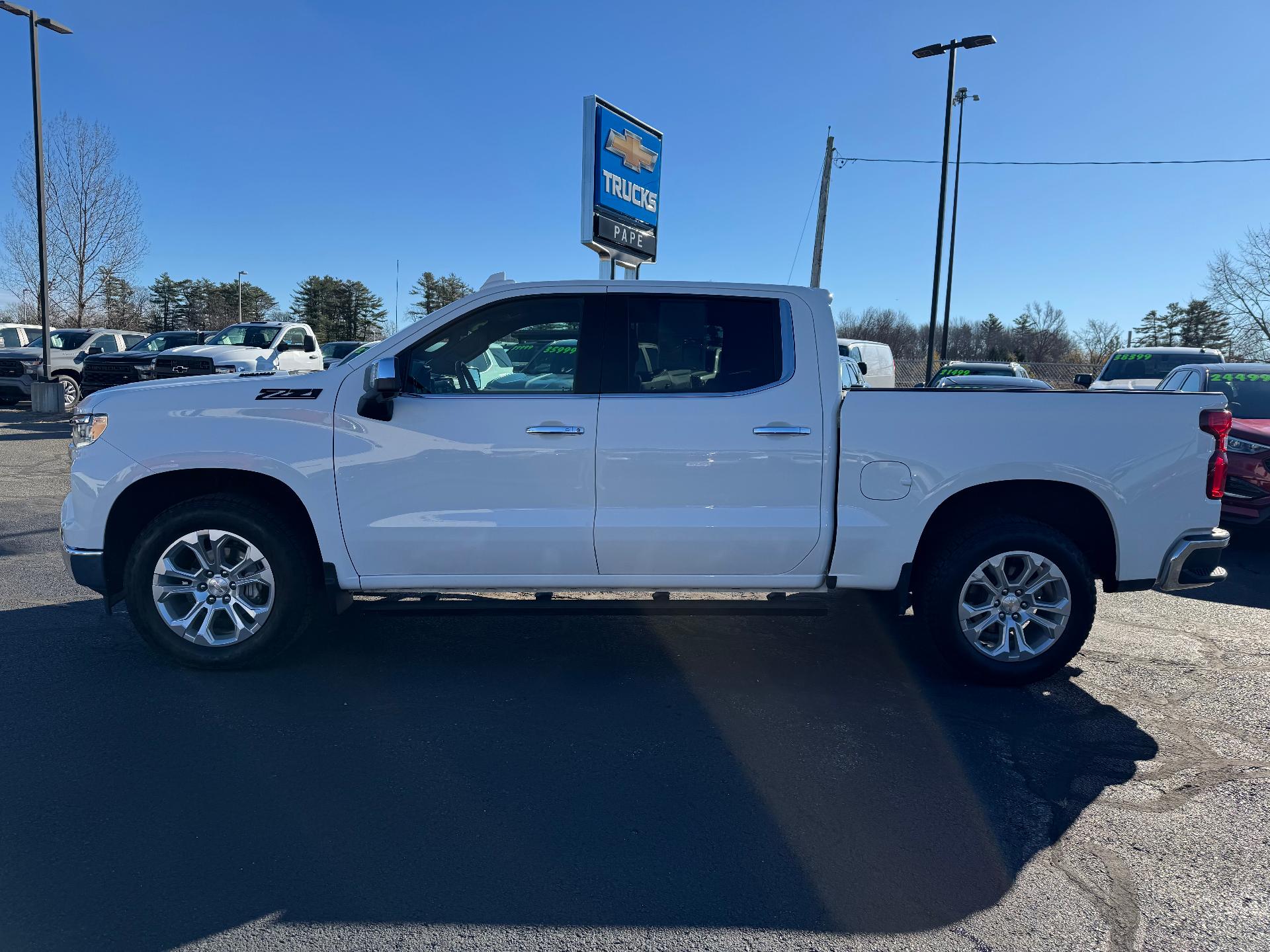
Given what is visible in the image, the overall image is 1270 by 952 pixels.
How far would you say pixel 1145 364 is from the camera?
16.0 metres

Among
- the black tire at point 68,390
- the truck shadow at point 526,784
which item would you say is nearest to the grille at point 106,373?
the black tire at point 68,390

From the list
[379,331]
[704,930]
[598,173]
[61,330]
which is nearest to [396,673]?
[704,930]

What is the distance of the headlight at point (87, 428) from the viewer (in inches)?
178

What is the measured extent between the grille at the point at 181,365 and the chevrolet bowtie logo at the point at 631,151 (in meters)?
8.88

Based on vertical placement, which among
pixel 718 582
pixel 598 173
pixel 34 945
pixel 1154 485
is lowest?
pixel 34 945

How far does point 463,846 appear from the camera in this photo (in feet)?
10.2

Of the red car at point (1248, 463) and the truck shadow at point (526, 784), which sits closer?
the truck shadow at point (526, 784)

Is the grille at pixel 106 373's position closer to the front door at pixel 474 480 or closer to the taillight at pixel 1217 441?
the front door at pixel 474 480

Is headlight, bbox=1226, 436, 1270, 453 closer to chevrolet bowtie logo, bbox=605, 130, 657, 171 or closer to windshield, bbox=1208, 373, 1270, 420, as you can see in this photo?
windshield, bbox=1208, 373, 1270, 420

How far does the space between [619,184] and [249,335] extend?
10057 millimetres

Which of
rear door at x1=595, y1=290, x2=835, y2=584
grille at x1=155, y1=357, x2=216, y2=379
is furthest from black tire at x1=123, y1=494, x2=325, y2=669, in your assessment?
grille at x1=155, y1=357, x2=216, y2=379

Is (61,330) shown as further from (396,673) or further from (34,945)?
(34,945)

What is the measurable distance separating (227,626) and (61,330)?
65.8 feet

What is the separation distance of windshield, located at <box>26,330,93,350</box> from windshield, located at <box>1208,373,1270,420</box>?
21.9 meters
